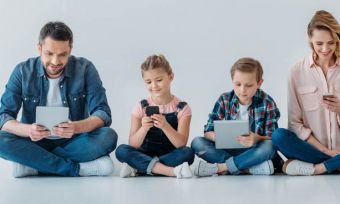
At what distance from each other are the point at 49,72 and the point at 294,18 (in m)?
2.41

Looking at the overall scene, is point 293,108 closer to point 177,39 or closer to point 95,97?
point 95,97

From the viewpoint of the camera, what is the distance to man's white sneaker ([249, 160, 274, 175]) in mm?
4137

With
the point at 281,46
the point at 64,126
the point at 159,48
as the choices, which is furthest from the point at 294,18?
the point at 64,126

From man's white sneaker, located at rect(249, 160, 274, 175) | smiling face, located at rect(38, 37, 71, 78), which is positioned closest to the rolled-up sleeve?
smiling face, located at rect(38, 37, 71, 78)

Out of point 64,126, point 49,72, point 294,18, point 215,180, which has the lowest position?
point 215,180

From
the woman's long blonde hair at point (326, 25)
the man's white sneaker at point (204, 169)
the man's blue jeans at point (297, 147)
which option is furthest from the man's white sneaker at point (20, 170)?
the woman's long blonde hair at point (326, 25)

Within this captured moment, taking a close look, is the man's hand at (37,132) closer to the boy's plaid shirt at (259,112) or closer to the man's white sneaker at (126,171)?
the man's white sneaker at (126,171)

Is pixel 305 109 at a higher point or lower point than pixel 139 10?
lower

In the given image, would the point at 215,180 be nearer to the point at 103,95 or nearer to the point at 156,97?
the point at 156,97

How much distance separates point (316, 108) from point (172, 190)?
1189 millimetres

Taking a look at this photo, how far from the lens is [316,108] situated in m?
4.25

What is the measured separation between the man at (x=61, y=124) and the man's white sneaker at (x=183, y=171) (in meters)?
0.42

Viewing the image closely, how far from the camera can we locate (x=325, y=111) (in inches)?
167

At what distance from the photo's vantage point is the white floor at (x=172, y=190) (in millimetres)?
3348
